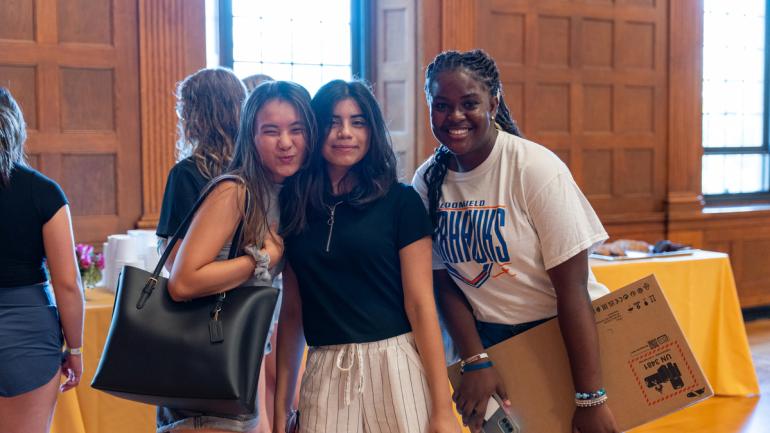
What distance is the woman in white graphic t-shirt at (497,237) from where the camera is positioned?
1.82 m

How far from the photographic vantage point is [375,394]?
1821mm

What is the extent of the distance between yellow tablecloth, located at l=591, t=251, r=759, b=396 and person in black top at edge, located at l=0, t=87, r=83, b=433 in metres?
3.03

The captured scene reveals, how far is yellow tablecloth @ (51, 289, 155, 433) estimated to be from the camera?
131 inches

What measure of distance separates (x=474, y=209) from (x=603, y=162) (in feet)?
16.0

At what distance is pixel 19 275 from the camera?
2285mm

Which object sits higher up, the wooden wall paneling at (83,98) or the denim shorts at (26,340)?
the wooden wall paneling at (83,98)

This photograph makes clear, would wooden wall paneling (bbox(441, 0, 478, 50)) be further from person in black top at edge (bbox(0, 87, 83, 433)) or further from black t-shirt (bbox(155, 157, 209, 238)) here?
person in black top at edge (bbox(0, 87, 83, 433))

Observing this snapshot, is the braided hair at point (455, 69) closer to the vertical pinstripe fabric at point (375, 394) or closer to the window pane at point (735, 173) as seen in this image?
the vertical pinstripe fabric at point (375, 394)

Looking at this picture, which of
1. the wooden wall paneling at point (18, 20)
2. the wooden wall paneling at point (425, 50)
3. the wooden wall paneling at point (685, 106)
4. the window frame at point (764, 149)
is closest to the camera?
the wooden wall paneling at point (18, 20)

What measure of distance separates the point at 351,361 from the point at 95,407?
1.93 meters

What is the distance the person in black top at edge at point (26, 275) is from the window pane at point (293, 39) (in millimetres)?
3221

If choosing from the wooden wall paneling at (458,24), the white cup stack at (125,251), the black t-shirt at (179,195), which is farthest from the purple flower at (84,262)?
the wooden wall paneling at (458,24)

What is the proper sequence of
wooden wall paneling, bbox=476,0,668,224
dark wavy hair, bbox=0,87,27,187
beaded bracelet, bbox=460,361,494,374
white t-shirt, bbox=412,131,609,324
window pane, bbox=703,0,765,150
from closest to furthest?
white t-shirt, bbox=412,131,609,324
beaded bracelet, bbox=460,361,494,374
dark wavy hair, bbox=0,87,27,187
wooden wall paneling, bbox=476,0,668,224
window pane, bbox=703,0,765,150

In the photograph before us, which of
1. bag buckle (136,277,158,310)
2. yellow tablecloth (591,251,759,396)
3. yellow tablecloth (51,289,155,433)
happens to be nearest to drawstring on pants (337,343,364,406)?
bag buckle (136,277,158,310)
